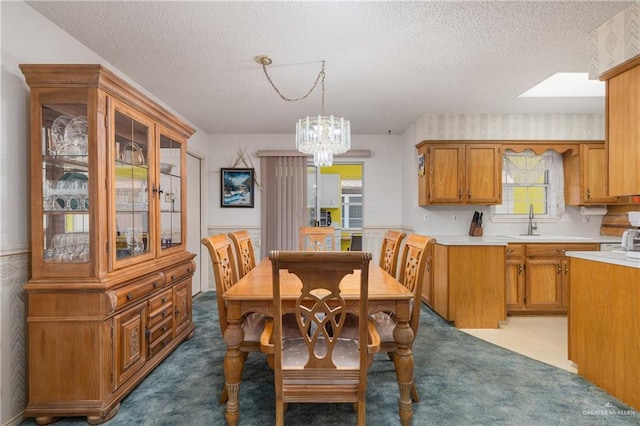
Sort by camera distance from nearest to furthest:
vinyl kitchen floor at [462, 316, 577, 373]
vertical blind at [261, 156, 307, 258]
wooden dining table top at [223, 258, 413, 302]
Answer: wooden dining table top at [223, 258, 413, 302]
vinyl kitchen floor at [462, 316, 577, 373]
vertical blind at [261, 156, 307, 258]

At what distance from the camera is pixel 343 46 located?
2.20m

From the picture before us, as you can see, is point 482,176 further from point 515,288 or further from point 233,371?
point 233,371

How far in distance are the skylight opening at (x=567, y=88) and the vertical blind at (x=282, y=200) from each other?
9.73ft

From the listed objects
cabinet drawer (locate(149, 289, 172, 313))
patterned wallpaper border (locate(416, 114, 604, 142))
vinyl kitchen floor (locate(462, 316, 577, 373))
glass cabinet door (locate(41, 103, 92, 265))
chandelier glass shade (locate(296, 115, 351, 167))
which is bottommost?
vinyl kitchen floor (locate(462, 316, 577, 373))

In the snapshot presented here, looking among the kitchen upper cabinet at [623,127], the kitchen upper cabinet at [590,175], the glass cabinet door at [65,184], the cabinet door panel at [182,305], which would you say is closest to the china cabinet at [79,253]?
the glass cabinet door at [65,184]

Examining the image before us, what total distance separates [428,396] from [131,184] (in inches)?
96.2

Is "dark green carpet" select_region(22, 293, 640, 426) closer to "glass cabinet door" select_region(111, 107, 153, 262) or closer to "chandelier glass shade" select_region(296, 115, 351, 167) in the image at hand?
"glass cabinet door" select_region(111, 107, 153, 262)

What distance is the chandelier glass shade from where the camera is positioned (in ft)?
8.19

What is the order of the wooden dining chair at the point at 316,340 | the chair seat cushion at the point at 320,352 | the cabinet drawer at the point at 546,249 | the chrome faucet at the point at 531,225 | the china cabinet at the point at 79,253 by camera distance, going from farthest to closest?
the chrome faucet at the point at 531,225
the cabinet drawer at the point at 546,249
the china cabinet at the point at 79,253
the chair seat cushion at the point at 320,352
the wooden dining chair at the point at 316,340

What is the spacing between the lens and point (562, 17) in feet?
6.24

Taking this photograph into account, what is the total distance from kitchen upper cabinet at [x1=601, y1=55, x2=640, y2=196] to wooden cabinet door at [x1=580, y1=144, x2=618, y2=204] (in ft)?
6.87

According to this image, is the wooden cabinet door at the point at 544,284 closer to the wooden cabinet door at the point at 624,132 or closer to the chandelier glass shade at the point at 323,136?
the wooden cabinet door at the point at 624,132

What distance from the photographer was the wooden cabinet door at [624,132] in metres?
1.88

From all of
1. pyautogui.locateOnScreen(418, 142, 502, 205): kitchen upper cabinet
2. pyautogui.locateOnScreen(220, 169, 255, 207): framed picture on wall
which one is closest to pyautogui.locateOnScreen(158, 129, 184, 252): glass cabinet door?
pyautogui.locateOnScreen(220, 169, 255, 207): framed picture on wall
